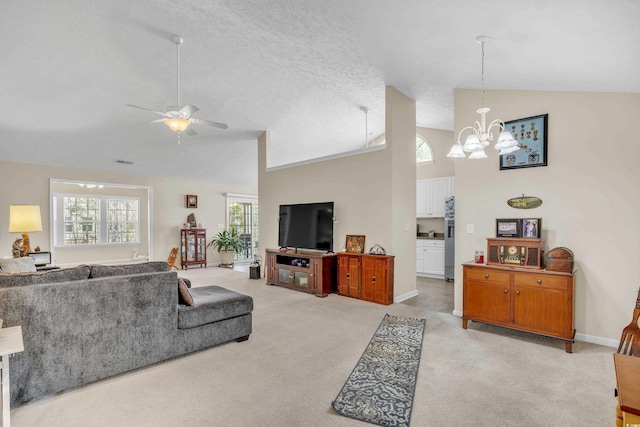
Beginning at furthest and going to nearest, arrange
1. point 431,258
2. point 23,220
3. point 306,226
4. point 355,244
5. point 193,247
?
point 193,247 → point 431,258 → point 306,226 → point 355,244 → point 23,220

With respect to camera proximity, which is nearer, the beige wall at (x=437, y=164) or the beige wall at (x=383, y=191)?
the beige wall at (x=383, y=191)

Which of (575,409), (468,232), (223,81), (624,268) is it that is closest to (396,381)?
(575,409)

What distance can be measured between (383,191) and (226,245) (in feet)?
18.0

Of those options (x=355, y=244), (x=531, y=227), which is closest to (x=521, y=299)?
(x=531, y=227)

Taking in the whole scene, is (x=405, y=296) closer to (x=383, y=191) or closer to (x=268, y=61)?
(x=383, y=191)

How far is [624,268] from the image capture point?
3.04m

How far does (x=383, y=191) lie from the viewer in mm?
4906

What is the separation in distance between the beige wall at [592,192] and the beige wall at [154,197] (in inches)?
300

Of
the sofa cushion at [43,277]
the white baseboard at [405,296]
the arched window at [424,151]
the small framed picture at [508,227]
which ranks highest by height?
the arched window at [424,151]

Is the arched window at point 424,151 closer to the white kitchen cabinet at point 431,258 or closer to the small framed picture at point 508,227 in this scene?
the white kitchen cabinet at point 431,258

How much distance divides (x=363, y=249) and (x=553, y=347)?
→ 2715 mm

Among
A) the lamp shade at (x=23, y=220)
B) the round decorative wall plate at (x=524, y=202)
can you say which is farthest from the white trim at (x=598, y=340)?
the lamp shade at (x=23, y=220)

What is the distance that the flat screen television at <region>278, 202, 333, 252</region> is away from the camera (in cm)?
548

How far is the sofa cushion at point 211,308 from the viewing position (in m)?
2.85
